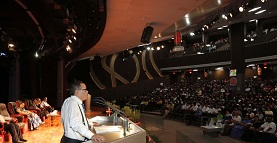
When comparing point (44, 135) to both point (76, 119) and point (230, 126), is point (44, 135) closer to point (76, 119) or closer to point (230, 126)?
point (76, 119)

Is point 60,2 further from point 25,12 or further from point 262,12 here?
point 262,12

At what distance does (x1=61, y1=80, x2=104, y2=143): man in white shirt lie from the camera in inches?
83.4

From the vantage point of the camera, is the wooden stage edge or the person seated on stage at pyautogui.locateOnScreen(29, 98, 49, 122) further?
the person seated on stage at pyautogui.locateOnScreen(29, 98, 49, 122)

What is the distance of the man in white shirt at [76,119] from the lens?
83.4 inches

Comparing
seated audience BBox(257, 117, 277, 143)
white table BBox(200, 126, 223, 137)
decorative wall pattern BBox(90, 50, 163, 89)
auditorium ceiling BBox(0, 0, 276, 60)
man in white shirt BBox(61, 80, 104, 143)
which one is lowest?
white table BBox(200, 126, 223, 137)

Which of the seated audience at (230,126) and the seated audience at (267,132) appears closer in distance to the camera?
the seated audience at (267,132)

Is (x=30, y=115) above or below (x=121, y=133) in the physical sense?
below

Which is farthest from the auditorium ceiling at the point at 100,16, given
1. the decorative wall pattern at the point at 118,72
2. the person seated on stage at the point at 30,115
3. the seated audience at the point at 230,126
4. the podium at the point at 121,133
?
the decorative wall pattern at the point at 118,72

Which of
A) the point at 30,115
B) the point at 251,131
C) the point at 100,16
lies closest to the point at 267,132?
the point at 251,131

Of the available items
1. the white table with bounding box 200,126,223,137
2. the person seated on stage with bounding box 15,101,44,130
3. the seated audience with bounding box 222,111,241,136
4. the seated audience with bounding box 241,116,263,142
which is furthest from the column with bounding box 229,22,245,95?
the person seated on stage with bounding box 15,101,44,130

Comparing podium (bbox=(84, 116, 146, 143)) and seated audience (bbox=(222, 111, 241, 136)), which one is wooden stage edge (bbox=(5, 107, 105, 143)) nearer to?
podium (bbox=(84, 116, 146, 143))

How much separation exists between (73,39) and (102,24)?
259 cm

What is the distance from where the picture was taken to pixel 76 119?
2.17 m

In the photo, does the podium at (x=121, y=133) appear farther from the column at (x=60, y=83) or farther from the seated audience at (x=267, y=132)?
the column at (x=60, y=83)
